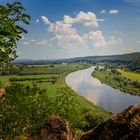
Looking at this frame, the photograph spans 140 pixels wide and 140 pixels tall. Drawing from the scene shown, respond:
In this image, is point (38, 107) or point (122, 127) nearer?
point (122, 127)

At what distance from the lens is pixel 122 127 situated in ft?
29.9

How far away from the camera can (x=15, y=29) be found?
10.7 metres

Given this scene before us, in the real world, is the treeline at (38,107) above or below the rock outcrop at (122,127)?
below

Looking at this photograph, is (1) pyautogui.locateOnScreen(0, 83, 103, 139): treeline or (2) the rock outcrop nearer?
(2) the rock outcrop

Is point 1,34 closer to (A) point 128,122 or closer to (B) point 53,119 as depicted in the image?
(A) point 128,122

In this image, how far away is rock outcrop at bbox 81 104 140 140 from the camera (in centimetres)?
866

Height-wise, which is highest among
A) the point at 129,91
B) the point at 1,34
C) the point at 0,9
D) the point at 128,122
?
the point at 0,9

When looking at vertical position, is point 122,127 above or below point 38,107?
above

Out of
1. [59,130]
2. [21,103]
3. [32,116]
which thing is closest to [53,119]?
[59,130]

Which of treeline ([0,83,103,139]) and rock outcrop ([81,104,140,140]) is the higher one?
rock outcrop ([81,104,140,140])

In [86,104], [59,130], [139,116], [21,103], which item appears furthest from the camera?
[86,104]

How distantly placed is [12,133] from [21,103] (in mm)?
10392

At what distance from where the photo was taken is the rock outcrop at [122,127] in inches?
341

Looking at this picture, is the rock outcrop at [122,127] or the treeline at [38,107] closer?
the rock outcrop at [122,127]
